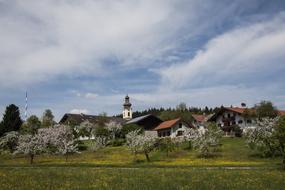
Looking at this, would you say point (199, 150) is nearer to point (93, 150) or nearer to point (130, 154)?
point (130, 154)

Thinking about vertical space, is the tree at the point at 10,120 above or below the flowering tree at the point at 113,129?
above

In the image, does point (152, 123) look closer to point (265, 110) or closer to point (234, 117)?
point (234, 117)

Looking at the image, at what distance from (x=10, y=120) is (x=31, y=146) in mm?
41960

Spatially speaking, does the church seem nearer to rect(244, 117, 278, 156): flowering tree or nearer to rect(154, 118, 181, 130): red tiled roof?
rect(154, 118, 181, 130): red tiled roof

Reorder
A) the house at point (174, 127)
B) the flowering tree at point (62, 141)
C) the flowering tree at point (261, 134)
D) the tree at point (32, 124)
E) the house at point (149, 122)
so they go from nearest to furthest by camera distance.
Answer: the flowering tree at point (261, 134)
the flowering tree at point (62, 141)
the tree at point (32, 124)
the house at point (174, 127)
the house at point (149, 122)

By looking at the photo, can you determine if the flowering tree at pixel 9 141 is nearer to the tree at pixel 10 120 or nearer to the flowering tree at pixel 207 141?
the tree at pixel 10 120

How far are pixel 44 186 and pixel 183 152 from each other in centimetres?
5693

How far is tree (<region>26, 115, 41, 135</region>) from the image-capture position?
10107 centimetres

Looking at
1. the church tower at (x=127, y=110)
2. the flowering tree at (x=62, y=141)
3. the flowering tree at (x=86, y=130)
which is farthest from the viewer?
the church tower at (x=127, y=110)

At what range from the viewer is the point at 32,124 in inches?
4213

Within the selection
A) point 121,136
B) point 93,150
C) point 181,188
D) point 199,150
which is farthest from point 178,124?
point 181,188

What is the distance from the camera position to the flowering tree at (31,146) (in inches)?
A: 2913

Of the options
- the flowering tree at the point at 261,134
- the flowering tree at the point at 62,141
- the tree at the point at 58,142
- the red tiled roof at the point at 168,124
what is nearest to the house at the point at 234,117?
the red tiled roof at the point at 168,124

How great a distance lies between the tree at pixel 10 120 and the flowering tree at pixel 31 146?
31.6 metres
